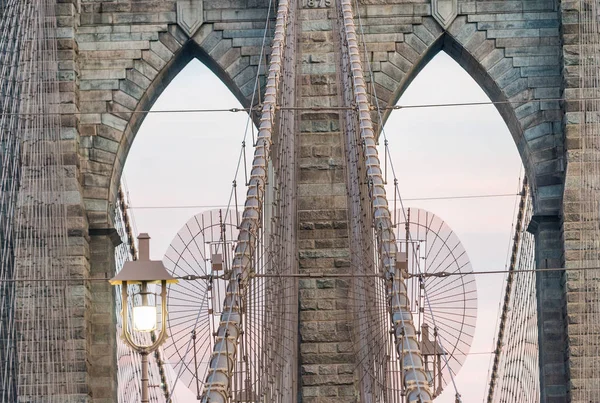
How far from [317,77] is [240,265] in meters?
12.5

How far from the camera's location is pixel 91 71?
35.2 meters

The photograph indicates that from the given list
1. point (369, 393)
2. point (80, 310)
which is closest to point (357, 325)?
point (369, 393)

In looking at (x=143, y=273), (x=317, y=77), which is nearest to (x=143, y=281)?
(x=143, y=273)

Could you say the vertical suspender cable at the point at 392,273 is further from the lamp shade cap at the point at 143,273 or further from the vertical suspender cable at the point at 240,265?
the lamp shade cap at the point at 143,273

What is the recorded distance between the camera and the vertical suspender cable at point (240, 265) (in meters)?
19.4

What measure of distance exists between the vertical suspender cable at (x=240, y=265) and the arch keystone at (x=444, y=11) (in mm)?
6467

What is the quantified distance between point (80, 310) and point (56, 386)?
3.81 ft

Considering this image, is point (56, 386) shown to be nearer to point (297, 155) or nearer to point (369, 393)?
point (297, 155)

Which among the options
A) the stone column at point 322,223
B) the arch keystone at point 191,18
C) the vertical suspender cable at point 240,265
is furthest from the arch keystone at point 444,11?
the vertical suspender cable at point 240,265

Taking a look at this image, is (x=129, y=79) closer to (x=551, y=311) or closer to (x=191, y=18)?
(x=191, y=18)

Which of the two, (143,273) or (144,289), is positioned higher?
(143,273)

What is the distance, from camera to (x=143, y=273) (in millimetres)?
20094

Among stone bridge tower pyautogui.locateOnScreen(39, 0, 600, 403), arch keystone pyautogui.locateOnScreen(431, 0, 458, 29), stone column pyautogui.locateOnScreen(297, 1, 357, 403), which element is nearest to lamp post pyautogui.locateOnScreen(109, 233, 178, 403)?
stone column pyautogui.locateOnScreen(297, 1, 357, 403)

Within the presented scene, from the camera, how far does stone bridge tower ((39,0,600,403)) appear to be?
1332 inches
